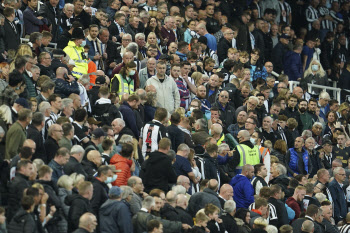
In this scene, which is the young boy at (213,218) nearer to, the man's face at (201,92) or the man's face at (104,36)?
the man's face at (201,92)

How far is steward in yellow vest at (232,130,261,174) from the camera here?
1816 cm

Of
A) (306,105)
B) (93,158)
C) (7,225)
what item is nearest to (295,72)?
(306,105)

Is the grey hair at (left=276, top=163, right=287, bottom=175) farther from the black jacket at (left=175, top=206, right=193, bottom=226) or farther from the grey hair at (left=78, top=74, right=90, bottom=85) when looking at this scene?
the black jacket at (left=175, top=206, right=193, bottom=226)

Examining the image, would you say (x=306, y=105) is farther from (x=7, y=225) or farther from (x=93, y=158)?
(x=7, y=225)

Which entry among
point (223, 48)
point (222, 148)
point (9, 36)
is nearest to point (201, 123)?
point (222, 148)

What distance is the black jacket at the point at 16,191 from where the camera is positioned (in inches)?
509

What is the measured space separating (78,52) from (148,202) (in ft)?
18.3

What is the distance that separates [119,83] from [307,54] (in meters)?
9.79

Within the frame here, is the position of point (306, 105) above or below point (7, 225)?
below

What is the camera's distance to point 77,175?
547 inches

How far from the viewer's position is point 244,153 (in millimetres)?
18234

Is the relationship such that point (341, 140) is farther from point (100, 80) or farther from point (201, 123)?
point (100, 80)

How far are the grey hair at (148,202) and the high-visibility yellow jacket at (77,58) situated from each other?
5.18 metres

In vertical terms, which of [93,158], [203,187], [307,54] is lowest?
[307,54]
